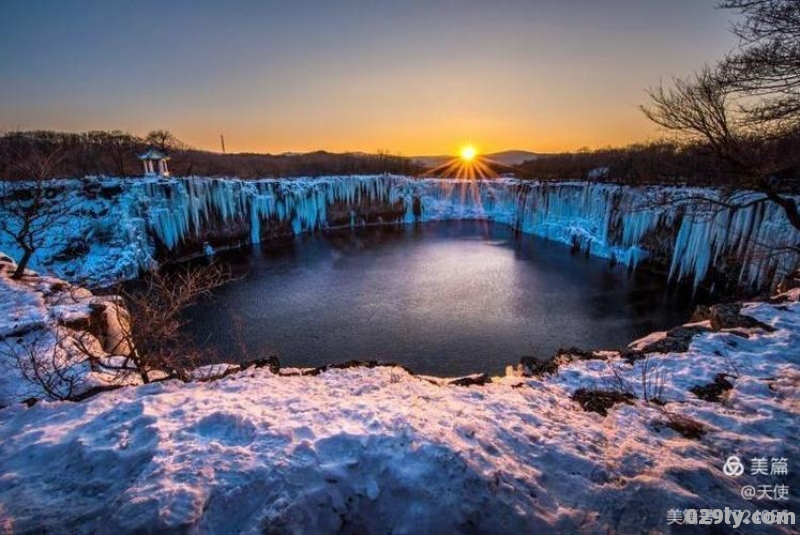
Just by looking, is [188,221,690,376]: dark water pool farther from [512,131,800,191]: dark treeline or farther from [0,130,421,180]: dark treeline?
[0,130,421,180]: dark treeline

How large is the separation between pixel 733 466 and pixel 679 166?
4.82m

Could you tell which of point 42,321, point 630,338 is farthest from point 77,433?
point 630,338

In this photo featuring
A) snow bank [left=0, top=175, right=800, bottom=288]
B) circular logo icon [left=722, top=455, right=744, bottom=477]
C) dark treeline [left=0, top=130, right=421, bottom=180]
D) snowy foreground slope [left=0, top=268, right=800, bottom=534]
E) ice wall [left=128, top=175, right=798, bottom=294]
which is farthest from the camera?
dark treeline [left=0, top=130, right=421, bottom=180]

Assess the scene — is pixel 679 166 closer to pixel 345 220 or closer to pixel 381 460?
pixel 381 460

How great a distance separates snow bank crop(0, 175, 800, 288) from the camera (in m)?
14.5

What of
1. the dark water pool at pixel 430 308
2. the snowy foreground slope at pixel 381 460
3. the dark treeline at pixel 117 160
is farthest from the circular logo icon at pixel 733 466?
the dark treeline at pixel 117 160

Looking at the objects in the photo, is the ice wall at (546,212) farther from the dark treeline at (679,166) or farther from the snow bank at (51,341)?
the snow bank at (51,341)

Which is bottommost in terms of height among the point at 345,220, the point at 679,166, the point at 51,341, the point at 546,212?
the point at 345,220

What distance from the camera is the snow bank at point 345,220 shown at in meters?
14.5

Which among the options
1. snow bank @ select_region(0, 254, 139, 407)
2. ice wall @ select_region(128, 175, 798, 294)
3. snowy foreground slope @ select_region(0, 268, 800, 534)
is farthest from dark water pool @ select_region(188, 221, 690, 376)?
snowy foreground slope @ select_region(0, 268, 800, 534)

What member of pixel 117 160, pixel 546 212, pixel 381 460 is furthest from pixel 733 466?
pixel 117 160

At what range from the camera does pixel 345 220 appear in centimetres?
3803

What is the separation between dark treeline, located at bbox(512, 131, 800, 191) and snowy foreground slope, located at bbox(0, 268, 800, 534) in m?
2.86

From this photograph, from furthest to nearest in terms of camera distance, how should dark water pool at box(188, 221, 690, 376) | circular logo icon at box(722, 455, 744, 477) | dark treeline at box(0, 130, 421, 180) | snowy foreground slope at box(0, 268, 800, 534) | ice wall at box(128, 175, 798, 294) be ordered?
1. dark treeline at box(0, 130, 421, 180)
2. ice wall at box(128, 175, 798, 294)
3. dark water pool at box(188, 221, 690, 376)
4. circular logo icon at box(722, 455, 744, 477)
5. snowy foreground slope at box(0, 268, 800, 534)
